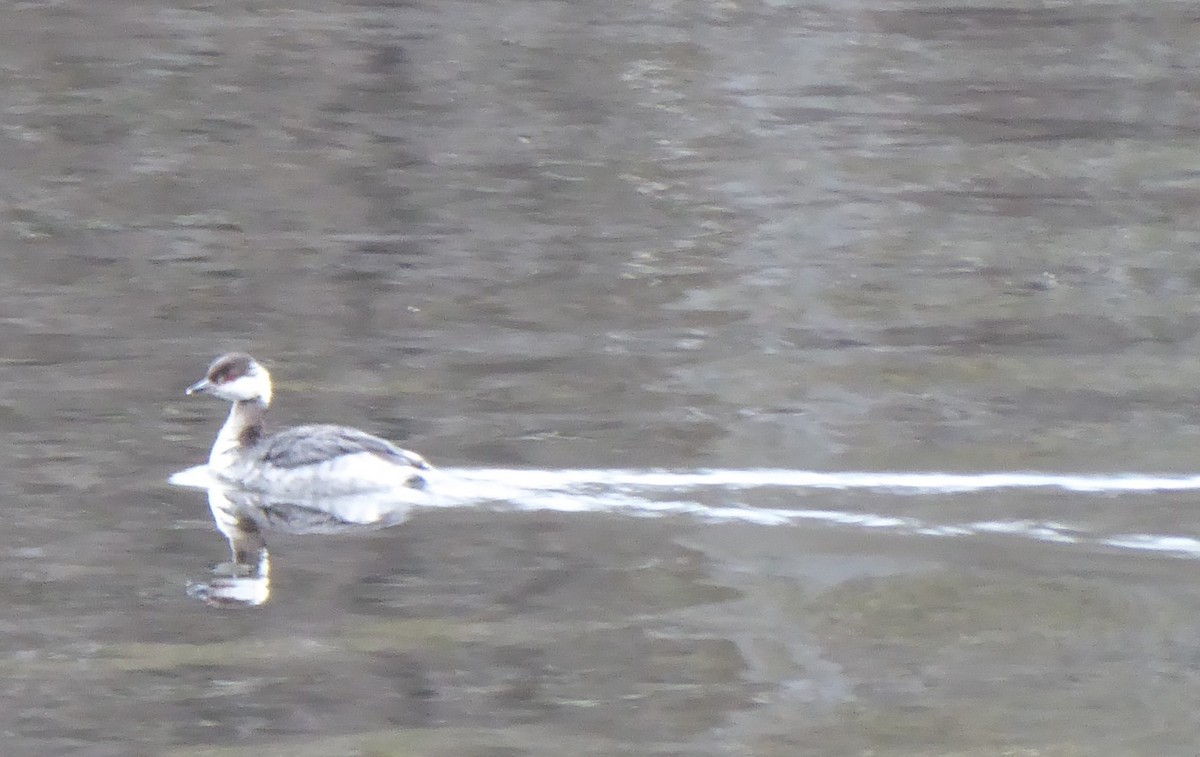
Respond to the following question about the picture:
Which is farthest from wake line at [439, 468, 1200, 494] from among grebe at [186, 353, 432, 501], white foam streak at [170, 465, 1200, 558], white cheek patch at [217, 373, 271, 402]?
white cheek patch at [217, 373, 271, 402]

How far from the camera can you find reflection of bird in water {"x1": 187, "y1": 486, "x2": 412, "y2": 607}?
960 centimetres

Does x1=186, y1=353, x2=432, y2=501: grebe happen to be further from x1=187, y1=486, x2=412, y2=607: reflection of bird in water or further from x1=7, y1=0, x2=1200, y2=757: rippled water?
x1=7, y1=0, x2=1200, y2=757: rippled water

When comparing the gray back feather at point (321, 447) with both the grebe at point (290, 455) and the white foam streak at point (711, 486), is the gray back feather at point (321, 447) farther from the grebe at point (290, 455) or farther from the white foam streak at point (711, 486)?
the white foam streak at point (711, 486)

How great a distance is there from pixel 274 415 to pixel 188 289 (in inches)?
90.4

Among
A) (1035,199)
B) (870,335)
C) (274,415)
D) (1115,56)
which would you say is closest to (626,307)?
(870,335)

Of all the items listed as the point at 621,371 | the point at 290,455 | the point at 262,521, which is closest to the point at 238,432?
the point at 290,455

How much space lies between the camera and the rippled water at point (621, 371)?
8.40 meters

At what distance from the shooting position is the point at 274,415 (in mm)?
12758

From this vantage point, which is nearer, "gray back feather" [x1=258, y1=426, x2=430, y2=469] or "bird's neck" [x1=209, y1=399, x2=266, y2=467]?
"gray back feather" [x1=258, y1=426, x2=430, y2=469]

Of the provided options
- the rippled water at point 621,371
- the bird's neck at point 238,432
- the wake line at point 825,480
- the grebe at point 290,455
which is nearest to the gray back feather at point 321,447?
the grebe at point 290,455

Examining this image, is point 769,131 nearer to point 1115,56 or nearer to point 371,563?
point 1115,56

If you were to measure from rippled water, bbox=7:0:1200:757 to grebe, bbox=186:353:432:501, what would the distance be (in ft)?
0.80

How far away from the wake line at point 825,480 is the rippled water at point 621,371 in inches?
1.2

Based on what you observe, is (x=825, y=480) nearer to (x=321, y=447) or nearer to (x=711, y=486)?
(x=711, y=486)
